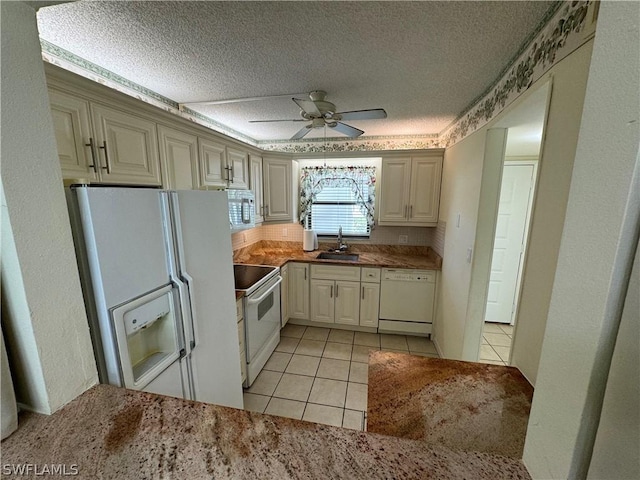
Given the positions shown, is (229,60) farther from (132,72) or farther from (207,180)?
(207,180)

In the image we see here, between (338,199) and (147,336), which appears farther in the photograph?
(338,199)

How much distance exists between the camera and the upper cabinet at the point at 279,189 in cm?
309

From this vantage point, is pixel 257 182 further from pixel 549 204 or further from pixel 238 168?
pixel 549 204

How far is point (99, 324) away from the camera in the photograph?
0.93 m

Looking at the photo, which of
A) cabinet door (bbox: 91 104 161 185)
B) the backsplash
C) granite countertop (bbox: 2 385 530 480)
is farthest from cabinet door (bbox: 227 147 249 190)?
granite countertop (bbox: 2 385 530 480)

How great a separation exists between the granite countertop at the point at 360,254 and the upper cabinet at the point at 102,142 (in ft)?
5.28


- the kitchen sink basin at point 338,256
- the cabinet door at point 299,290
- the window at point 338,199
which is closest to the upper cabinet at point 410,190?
the window at point 338,199

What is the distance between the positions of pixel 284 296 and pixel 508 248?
279cm

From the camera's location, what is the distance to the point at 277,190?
3.18 m

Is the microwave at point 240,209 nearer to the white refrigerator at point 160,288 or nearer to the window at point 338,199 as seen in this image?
the white refrigerator at point 160,288

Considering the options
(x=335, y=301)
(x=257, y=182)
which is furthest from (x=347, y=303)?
(x=257, y=182)

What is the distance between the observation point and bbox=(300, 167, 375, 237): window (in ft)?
11.3

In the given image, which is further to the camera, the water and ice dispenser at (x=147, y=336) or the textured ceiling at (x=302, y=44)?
the textured ceiling at (x=302, y=44)

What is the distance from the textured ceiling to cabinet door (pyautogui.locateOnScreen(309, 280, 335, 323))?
200 centimetres
